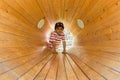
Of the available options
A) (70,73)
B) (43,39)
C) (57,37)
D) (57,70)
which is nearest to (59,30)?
(57,37)

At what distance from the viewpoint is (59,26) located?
98.3 inches

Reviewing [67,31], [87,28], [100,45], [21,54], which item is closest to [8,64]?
[21,54]

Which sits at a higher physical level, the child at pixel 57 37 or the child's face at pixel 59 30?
the child's face at pixel 59 30

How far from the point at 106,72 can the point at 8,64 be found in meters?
0.71

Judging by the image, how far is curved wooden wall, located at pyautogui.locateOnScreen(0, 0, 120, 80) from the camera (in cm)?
133

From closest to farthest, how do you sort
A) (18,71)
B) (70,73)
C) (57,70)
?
1. (18,71)
2. (70,73)
3. (57,70)

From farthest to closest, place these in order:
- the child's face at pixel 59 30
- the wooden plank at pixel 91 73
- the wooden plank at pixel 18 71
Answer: the child's face at pixel 59 30, the wooden plank at pixel 91 73, the wooden plank at pixel 18 71

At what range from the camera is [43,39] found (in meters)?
2.61

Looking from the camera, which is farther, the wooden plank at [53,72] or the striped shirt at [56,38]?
the striped shirt at [56,38]

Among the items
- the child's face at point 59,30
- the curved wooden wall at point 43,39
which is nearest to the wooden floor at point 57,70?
the curved wooden wall at point 43,39

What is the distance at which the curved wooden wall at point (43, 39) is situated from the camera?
4.38 ft

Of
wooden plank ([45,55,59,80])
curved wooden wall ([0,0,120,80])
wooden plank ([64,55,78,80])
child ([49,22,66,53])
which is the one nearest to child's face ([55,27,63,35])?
child ([49,22,66,53])

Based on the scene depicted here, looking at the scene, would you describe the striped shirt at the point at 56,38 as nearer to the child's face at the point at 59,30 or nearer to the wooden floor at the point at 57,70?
the child's face at the point at 59,30

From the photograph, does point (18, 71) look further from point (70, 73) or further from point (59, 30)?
point (59, 30)
